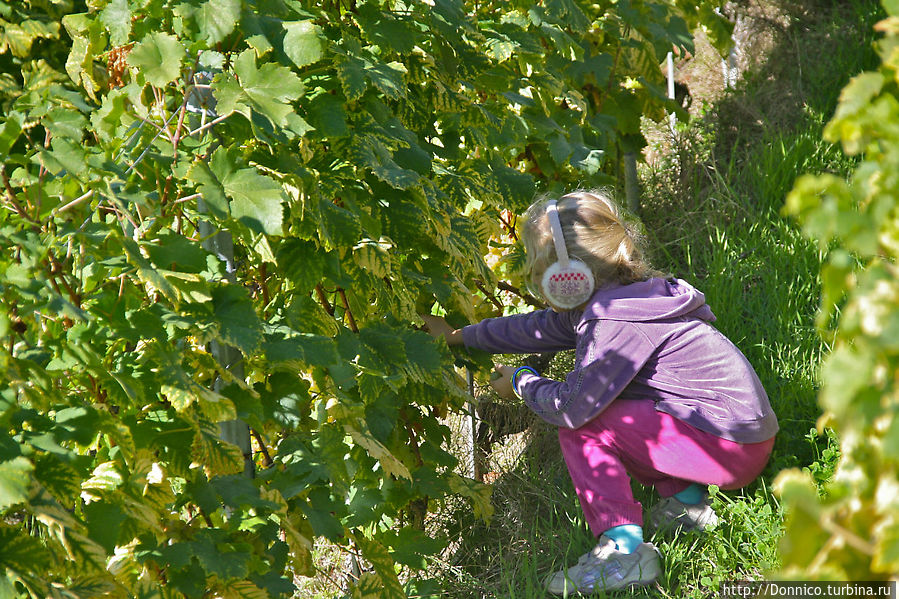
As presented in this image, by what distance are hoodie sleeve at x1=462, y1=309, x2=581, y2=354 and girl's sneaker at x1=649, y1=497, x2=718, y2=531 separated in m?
0.58

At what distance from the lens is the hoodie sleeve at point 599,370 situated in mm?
2416

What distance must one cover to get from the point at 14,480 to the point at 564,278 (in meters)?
1.63

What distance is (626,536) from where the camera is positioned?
2.36 metres

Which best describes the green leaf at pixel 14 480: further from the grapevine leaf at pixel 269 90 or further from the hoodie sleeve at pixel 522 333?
the hoodie sleeve at pixel 522 333

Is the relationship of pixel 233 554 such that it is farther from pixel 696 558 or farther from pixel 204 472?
pixel 696 558

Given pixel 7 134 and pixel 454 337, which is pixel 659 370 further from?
pixel 7 134

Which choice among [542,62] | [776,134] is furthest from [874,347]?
[776,134]

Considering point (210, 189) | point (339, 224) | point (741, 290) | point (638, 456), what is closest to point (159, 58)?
point (210, 189)

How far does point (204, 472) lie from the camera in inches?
71.4

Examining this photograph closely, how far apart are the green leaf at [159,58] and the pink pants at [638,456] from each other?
5.04 ft

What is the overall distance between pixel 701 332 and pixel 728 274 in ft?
3.28

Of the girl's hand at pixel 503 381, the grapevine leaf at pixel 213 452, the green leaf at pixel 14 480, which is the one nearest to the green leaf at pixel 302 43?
the grapevine leaf at pixel 213 452

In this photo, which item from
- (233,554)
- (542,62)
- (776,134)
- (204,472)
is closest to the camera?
(233,554)

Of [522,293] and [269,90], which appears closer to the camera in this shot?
[269,90]
